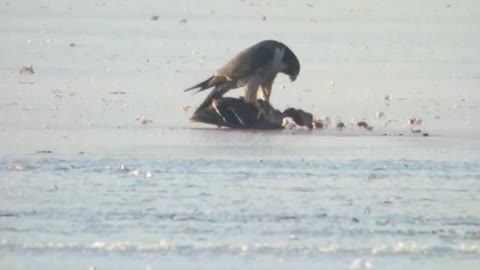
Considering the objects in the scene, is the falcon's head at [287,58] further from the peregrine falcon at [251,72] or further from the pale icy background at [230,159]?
the pale icy background at [230,159]

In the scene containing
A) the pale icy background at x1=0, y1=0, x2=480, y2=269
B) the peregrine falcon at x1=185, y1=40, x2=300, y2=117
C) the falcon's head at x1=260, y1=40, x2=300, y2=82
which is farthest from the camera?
the falcon's head at x1=260, y1=40, x2=300, y2=82

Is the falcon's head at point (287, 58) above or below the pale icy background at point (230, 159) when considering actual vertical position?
above

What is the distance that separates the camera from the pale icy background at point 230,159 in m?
8.94

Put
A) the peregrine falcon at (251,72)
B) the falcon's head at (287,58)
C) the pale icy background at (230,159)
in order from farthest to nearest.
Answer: the falcon's head at (287,58), the peregrine falcon at (251,72), the pale icy background at (230,159)

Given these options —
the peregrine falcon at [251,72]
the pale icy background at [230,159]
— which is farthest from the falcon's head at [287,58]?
the pale icy background at [230,159]

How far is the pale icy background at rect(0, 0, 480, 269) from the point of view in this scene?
8938mm

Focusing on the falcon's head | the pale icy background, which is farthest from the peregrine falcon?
the pale icy background

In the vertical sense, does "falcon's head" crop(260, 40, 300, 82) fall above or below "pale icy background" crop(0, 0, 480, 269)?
above

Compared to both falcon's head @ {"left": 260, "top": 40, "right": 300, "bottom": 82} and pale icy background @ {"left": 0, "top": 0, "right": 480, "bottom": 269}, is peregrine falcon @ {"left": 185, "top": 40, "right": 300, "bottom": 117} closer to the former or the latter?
falcon's head @ {"left": 260, "top": 40, "right": 300, "bottom": 82}

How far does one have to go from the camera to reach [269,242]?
29.7 feet

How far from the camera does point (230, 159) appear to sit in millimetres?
11953

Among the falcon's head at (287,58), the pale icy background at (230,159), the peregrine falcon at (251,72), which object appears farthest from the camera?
the falcon's head at (287,58)

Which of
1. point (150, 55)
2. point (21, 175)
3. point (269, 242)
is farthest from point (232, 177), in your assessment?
point (150, 55)

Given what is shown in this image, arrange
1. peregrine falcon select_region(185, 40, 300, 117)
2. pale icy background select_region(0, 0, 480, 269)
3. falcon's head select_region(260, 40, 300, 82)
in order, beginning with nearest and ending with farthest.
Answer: pale icy background select_region(0, 0, 480, 269) < peregrine falcon select_region(185, 40, 300, 117) < falcon's head select_region(260, 40, 300, 82)
